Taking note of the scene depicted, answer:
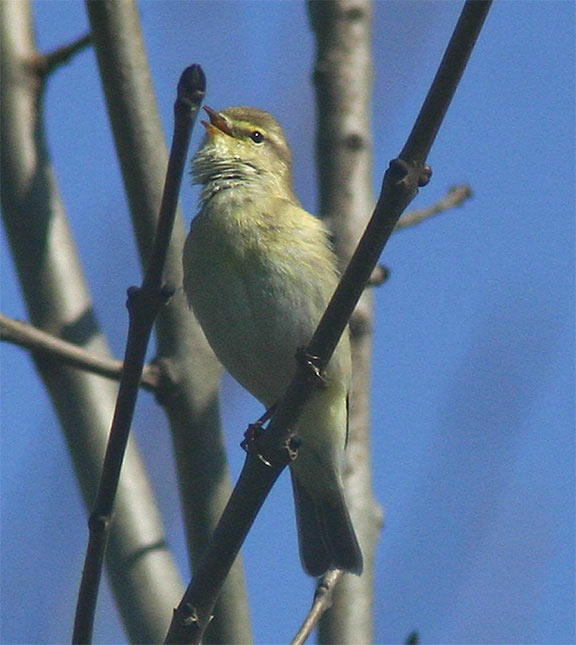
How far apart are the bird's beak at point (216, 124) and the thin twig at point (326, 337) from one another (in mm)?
2501

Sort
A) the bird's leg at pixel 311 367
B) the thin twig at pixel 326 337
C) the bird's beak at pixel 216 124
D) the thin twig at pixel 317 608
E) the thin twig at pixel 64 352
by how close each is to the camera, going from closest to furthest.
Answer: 1. the thin twig at pixel 326 337
2. the bird's leg at pixel 311 367
3. the thin twig at pixel 317 608
4. the thin twig at pixel 64 352
5. the bird's beak at pixel 216 124

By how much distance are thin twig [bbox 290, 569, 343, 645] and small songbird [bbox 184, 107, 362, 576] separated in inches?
36.4

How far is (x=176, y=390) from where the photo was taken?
4.14m

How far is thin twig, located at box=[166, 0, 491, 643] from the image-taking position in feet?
7.75

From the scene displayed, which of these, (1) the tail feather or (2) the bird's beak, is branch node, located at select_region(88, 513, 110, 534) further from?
(2) the bird's beak

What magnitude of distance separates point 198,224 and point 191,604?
2330mm

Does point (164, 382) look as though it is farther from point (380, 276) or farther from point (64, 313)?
point (380, 276)

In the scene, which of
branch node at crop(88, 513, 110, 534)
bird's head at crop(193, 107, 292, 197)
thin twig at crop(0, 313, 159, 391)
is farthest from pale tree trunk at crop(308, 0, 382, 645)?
branch node at crop(88, 513, 110, 534)

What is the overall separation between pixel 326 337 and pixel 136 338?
58 centimetres

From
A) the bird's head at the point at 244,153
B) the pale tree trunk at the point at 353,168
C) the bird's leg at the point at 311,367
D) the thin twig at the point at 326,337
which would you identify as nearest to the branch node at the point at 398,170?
the thin twig at the point at 326,337

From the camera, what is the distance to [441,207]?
203 inches

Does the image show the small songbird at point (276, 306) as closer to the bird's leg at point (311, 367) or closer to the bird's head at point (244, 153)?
the bird's head at point (244, 153)

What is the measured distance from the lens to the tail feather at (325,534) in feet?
14.5

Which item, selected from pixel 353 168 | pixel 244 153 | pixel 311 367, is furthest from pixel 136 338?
pixel 244 153
